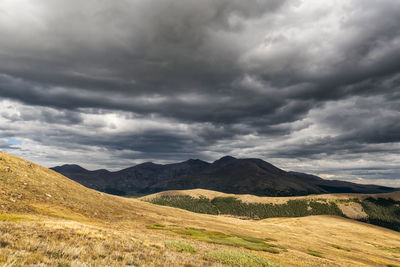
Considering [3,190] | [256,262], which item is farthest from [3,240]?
[3,190]

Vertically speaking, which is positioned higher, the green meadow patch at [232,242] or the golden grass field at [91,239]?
the golden grass field at [91,239]

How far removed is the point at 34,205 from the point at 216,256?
43644 millimetres

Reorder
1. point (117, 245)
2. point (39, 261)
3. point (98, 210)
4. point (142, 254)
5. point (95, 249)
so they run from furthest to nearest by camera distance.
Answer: point (98, 210) → point (117, 245) → point (142, 254) → point (95, 249) → point (39, 261)

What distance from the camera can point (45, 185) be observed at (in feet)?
195

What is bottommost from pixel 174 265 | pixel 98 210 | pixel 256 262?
pixel 98 210

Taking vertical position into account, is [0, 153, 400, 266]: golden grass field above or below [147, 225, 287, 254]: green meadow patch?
above

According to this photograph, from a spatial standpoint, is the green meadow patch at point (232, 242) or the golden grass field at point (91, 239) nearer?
the golden grass field at point (91, 239)

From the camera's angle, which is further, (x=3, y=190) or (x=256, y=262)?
(x=3, y=190)

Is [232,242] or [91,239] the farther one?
[232,242]

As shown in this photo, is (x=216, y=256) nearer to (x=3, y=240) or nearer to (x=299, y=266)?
(x=299, y=266)

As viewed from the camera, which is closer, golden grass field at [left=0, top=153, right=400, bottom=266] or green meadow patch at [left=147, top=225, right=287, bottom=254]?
golden grass field at [left=0, top=153, right=400, bottom=266]

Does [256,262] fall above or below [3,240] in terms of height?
below

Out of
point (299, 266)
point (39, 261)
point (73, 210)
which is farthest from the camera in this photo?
point (73, 210)

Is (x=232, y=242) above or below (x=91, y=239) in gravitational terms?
below
